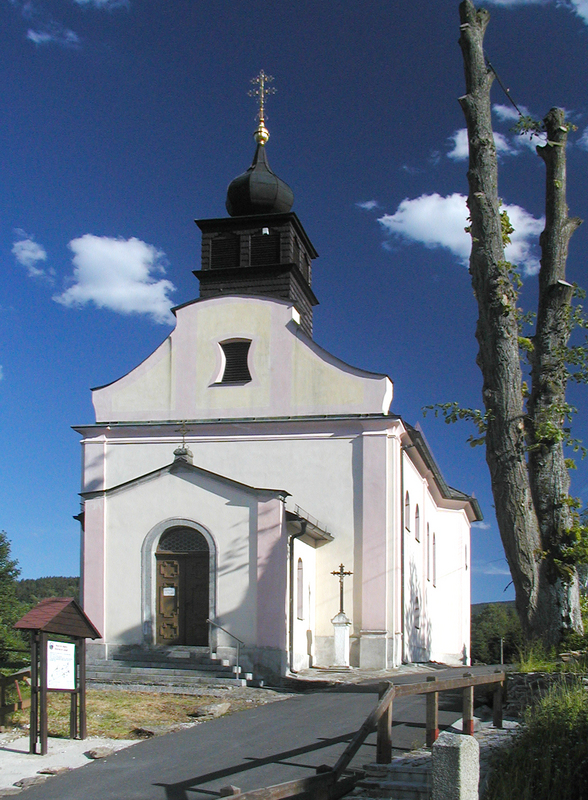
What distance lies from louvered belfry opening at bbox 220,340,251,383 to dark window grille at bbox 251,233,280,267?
2889mm

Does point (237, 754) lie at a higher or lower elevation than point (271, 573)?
lower

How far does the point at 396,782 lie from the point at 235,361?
15.7 m

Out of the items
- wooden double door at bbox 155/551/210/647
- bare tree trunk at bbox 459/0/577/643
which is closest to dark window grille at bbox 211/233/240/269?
wooden double door at bbox 155/551/210/647

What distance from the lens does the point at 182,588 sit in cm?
1927

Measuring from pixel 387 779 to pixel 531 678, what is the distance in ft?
10.9

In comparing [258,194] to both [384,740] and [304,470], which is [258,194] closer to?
[304,470]

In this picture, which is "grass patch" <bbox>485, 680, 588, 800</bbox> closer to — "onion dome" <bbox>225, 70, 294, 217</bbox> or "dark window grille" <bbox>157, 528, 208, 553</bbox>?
"dark window grille" <bbox>157, 528, 208, 553</bbox>

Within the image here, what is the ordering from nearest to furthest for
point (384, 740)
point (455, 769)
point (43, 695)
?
point (455, 769)
point (384, 740)
point (43, 695)

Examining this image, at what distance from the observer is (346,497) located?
68.7ft

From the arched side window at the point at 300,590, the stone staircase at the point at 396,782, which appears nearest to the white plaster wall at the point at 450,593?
the arched side window at the point at 300,590

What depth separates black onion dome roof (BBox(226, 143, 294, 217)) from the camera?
25.8 metres

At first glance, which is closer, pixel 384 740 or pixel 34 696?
pixel 384 740

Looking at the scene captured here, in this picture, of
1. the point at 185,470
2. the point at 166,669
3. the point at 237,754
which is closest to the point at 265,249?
the point at 185,470

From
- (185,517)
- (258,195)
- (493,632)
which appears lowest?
(493,632)
